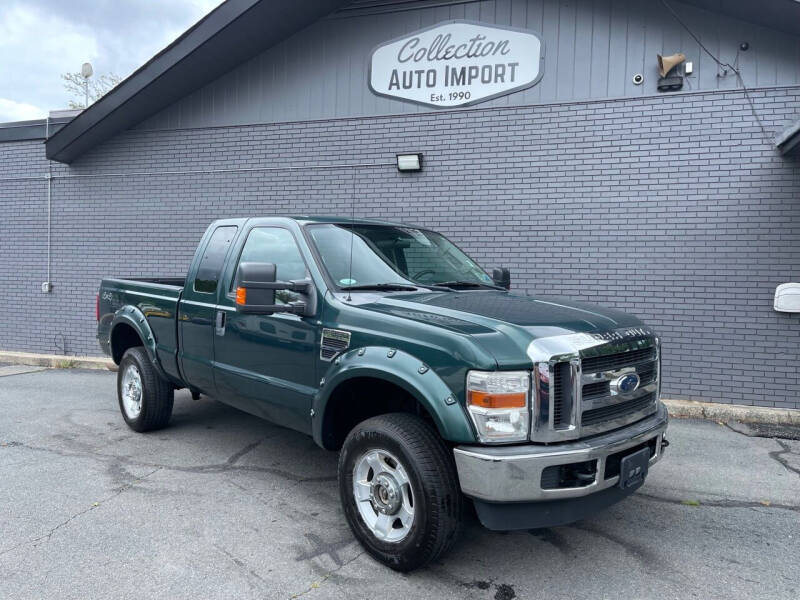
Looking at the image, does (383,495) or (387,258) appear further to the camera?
(387,258)

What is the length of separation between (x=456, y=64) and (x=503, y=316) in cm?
560

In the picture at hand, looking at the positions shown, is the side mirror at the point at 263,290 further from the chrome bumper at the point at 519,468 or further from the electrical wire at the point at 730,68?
the electrical wire at the point at 730,68

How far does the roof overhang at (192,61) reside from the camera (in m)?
7.95

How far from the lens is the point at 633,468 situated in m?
3.13

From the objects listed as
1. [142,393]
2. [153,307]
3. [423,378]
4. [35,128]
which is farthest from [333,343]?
[35,128]

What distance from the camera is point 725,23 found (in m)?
6.72

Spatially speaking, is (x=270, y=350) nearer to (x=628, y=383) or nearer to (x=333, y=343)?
(x=333, y=343)

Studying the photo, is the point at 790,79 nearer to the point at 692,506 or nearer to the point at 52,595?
the point at 692,506

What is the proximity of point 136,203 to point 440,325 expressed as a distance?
789cm

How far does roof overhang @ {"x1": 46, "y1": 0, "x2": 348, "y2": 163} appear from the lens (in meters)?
7.95

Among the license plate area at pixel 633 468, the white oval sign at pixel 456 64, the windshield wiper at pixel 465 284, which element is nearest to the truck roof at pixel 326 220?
the windshield wiper at pixel 465 284

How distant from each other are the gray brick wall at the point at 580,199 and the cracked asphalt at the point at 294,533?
176cm

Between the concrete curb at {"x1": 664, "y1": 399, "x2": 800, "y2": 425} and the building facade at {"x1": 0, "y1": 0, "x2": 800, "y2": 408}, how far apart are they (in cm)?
18

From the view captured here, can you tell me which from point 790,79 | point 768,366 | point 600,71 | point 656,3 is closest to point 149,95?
point 600,71
